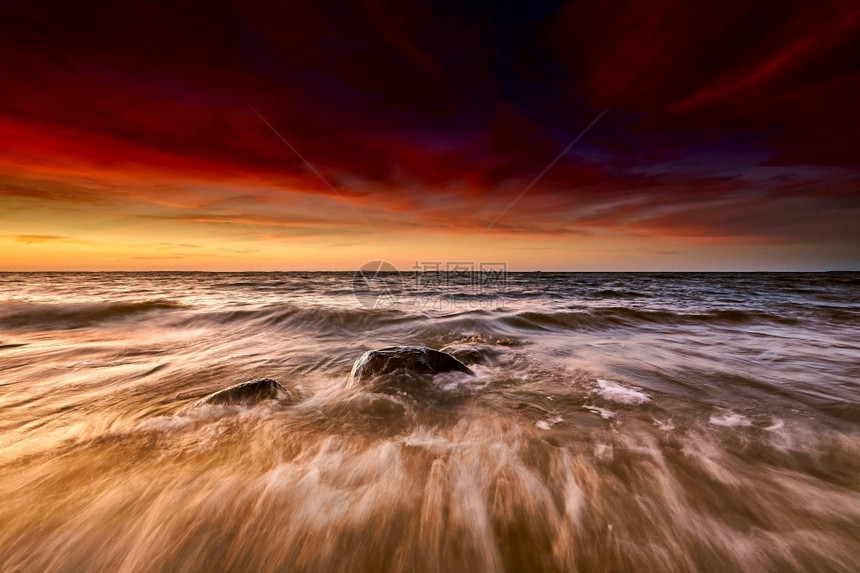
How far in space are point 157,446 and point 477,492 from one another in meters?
2.93

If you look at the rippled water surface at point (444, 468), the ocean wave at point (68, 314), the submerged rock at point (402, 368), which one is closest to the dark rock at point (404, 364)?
the submerged rock at point (402, 368)

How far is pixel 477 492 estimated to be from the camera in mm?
2439

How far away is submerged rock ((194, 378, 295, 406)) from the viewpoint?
147 inches

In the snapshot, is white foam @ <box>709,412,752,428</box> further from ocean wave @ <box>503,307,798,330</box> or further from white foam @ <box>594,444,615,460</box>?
ocean wave @ <box>503,307,798,330</box>

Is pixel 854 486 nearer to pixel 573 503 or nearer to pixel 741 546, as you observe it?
pixel 741 546

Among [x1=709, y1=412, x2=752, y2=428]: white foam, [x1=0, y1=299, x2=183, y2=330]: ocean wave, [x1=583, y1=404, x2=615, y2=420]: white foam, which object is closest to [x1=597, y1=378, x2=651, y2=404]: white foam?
[x1=583, y1=404, x2=615, y2=420]: white foam

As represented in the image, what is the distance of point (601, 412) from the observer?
12.0ft

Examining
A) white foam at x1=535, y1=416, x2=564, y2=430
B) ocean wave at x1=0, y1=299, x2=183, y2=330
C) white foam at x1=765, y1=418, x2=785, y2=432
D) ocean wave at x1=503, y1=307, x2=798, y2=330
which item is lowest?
ocean wave at x1=0, y1=299, x2=183, y2=330

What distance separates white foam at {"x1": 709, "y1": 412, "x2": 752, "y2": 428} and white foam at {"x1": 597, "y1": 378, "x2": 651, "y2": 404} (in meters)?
0.65

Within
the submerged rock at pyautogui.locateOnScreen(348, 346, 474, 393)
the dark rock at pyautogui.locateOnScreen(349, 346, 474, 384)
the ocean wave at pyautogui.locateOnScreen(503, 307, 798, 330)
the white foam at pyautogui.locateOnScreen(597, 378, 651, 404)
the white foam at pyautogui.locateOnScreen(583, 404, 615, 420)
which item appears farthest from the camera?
the ocean wave at pyautogui.locateOnScreen(503, 307, 798, 330)

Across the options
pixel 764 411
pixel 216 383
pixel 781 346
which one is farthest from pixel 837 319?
pixel 216 383

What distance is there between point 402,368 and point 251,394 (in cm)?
191

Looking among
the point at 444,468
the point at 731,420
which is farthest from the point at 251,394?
the point at 731,420

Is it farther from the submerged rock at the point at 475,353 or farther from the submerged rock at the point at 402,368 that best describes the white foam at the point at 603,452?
the submerged rock at the point at 475,353
